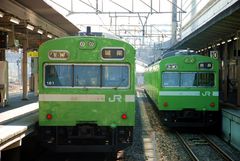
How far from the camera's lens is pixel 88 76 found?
917 cm

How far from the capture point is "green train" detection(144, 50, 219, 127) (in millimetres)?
13945

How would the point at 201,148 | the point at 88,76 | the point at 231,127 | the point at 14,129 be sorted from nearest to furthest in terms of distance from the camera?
the point at 14,129 → the point at 88,76 → the point at 201,148 → the point at 231,127

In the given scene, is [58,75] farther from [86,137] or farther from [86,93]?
[86,137]

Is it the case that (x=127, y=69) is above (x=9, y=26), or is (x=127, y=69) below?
below

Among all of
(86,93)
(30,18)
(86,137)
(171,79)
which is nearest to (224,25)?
(171,79)

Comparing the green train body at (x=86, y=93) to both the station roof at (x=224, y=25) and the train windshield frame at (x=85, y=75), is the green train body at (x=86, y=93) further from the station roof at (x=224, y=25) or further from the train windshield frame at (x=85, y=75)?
the station roof at (x=224, y=25)

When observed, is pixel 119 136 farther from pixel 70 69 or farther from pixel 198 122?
pixel 198 122

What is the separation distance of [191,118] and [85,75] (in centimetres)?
598

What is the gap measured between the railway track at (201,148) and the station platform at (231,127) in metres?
0.57

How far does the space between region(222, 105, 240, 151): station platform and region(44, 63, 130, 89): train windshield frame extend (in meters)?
4.33

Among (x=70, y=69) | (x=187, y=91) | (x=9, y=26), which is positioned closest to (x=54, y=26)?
(x=9, y=26)

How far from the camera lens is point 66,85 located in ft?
30.1

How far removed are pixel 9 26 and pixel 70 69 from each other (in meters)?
6.47

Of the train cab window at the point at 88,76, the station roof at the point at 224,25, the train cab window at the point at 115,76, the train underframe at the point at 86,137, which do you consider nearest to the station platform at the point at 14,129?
the train underframe at the point at 86,137
